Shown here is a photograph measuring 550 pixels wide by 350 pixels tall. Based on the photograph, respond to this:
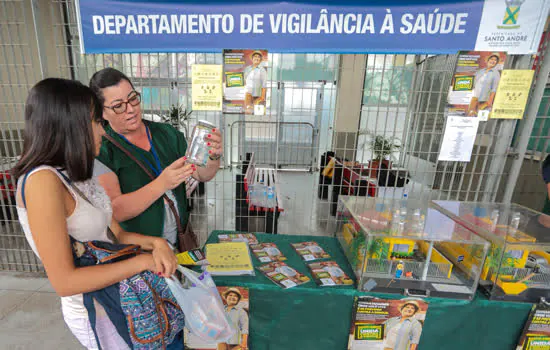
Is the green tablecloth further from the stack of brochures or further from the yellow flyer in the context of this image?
the yellow flyer

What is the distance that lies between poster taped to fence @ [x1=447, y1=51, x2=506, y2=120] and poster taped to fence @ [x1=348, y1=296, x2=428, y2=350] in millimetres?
1297

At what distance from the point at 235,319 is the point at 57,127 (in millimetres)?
1104

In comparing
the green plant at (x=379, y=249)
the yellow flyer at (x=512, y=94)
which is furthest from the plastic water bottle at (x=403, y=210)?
the yellow flyer at (x=512, y=94)

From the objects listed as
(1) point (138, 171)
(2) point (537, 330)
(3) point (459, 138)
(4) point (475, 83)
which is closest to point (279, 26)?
(1) point (138, 171)

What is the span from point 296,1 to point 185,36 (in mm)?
721

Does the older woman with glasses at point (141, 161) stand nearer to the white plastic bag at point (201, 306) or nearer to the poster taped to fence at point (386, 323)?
the white plastic bag at point (201, 306)

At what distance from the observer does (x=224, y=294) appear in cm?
132

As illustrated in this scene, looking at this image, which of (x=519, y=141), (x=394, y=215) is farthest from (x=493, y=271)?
A: (x=519, y=141)

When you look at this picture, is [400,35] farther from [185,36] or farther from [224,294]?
[224,294]

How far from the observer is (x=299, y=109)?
3307 mm

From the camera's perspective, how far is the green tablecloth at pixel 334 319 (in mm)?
1304

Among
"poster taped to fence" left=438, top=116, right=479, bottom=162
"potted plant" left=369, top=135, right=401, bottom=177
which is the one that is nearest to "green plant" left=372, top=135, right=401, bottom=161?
"potted plant" left=369, top=135, right=401, bottom=177

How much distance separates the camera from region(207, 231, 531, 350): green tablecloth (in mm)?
1304

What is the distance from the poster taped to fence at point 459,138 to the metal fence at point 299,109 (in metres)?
0.08
